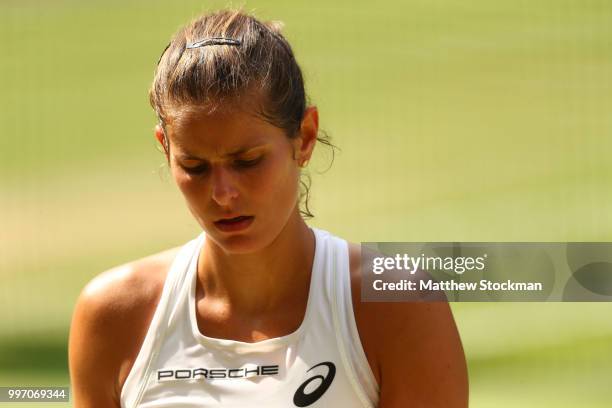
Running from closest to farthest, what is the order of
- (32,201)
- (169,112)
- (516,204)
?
(169,112) → (516,204) → (32,201)

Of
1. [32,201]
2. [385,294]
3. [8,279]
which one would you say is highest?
[32,201]

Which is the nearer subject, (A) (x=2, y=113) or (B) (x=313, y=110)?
(B) (x=313, y=110)

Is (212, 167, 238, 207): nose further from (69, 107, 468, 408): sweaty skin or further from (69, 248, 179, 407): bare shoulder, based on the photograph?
(69, 248, 179, 407): bare shoulder

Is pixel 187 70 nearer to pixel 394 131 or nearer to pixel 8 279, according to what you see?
pixel 394 131

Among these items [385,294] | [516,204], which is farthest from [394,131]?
→ [385,294]

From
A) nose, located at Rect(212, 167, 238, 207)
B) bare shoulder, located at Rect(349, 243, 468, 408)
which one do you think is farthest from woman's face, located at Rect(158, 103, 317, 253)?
bare shoulder, located at Rect(349, 243, 468, 408)

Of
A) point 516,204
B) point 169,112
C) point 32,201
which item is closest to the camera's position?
point 169,112

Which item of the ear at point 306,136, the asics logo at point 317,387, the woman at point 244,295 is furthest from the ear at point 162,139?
the asics logo at point 317,387

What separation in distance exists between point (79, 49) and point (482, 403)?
0.88 metres

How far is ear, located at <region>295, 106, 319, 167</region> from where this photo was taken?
30.9 inches

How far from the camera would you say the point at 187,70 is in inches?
29.3

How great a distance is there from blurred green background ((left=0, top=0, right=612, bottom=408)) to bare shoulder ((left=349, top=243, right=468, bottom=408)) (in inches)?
23.2

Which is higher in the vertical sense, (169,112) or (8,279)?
(8,279)

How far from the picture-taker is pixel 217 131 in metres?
0.71
